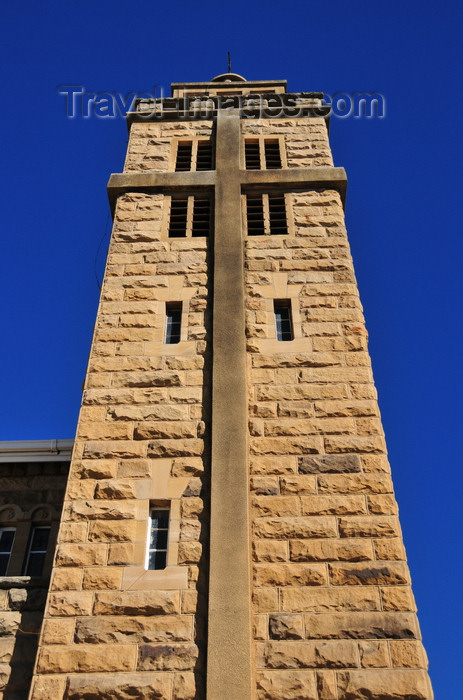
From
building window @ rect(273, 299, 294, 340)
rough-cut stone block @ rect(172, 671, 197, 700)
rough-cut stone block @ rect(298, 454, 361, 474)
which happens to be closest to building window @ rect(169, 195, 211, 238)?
building window @ rect(273, 299, 294, 340)

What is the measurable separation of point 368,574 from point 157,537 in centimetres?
239

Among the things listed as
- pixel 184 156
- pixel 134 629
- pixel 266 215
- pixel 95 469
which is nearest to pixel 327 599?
pixel 134 629

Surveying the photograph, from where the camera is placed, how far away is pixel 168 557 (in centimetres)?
746

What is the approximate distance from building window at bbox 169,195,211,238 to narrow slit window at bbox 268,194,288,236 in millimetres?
1057

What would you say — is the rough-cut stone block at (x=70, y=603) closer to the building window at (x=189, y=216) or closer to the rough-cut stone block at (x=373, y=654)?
the rough-cut stone block at (x=373, y=654)

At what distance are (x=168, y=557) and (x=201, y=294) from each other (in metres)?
4.05

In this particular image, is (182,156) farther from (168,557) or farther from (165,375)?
(168,557)

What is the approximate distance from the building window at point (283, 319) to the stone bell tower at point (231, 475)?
33mm

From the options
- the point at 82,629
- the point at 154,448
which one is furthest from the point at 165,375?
the point at 82,629

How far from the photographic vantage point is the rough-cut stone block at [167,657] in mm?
6746

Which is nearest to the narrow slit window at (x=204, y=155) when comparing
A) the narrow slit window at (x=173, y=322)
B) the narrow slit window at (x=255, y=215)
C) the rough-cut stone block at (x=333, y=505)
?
the narrow slit window at (x=255, y=215)

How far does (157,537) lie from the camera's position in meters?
7.70

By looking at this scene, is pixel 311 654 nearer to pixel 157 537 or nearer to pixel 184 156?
pixel 157 537

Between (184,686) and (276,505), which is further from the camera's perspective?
(276,505)
